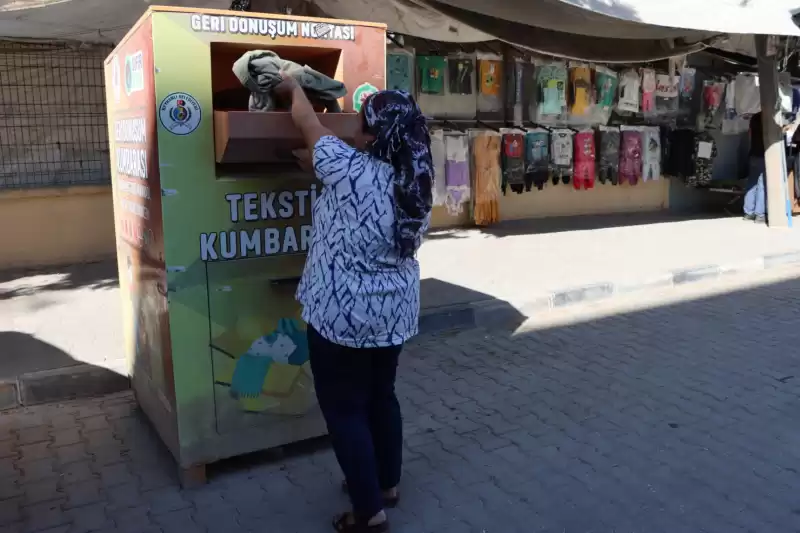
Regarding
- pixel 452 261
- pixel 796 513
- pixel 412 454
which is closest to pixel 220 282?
pixel 412 454

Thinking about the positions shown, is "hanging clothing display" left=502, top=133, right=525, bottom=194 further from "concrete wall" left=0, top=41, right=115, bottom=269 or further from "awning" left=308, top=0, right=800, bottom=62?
"concrete wall" left=0, top=41, right=115, bottom=269

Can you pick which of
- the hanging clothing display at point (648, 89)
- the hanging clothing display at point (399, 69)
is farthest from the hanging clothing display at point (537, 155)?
the hanging clothing display at point (399, 69)

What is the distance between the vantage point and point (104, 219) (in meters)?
7.55

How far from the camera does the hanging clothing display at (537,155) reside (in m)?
9.64

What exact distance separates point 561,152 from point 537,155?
1.35 feet

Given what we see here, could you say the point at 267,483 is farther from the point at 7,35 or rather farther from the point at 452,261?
the point at 7,35

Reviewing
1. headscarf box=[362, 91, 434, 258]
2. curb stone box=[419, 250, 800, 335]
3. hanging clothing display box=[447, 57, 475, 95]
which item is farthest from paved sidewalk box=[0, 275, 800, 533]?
hanging clothing display box=[447, 57, 475, 95]

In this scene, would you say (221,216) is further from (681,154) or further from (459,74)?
(681,154)

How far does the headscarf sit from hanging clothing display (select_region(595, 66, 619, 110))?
8.19 meters

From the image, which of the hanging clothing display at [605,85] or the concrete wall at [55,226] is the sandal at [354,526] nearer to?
the concrete wall at [55,226]

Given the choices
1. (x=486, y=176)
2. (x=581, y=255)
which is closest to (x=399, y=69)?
(x=486, y=176)

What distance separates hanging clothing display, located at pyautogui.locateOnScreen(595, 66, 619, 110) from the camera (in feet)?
32.7

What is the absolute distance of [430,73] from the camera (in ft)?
28.9

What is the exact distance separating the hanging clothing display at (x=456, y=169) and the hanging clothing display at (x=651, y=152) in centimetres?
320
